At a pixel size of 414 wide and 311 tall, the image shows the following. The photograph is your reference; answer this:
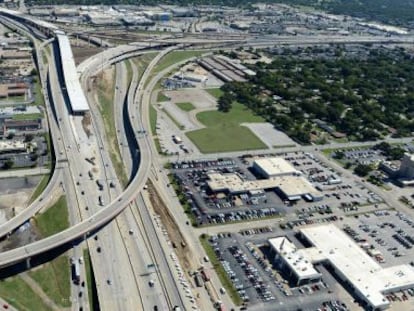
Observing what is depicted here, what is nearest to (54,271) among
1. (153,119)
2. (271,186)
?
(271,186)

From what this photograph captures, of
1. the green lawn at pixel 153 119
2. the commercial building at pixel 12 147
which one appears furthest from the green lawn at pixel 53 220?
the green lawn at pixel 153 119

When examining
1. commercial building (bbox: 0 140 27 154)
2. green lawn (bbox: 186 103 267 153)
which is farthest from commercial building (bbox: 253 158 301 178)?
commercial building (bbox: 0 140 27 154)

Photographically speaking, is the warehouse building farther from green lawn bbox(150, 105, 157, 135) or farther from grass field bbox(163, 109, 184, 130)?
grass field bbox(163, 109, 184, 130)

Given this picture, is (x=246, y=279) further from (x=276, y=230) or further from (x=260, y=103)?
(x=260, y=103)

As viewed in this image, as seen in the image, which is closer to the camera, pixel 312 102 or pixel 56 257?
pixel 56 257

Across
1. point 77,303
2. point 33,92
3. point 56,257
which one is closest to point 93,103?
point 33,92

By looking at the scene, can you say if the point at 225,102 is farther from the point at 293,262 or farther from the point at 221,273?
the point at 221,273
